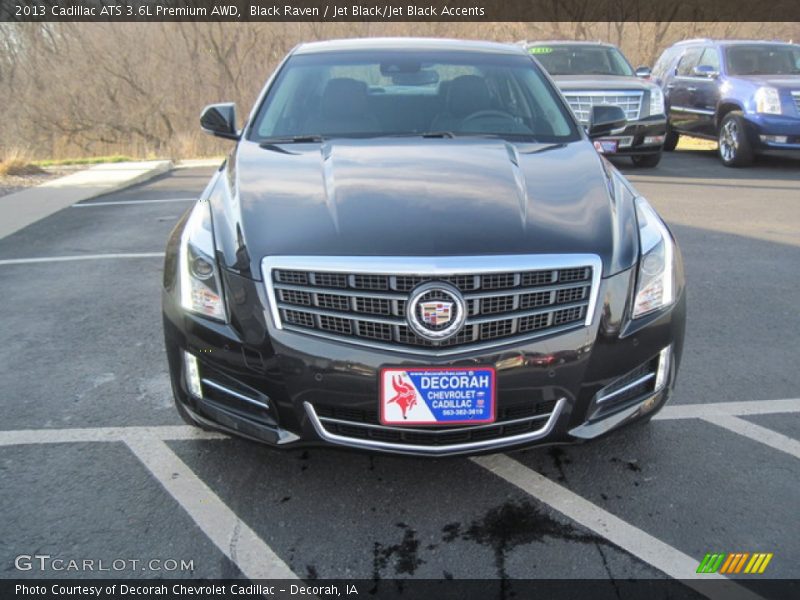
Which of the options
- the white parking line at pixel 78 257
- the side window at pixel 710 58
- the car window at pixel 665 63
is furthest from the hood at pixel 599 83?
the white parking line at pixel 78 257

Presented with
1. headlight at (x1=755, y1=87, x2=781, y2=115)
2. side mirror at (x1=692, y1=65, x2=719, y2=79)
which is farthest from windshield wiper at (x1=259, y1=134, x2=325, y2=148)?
side mirror at (x1=692, y1=65, x2=719, y2=79)

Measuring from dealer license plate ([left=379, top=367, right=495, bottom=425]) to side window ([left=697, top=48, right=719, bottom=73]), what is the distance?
37.5 feet

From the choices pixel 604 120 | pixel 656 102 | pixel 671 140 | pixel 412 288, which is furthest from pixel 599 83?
pixel 412 288

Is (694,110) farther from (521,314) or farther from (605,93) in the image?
(521,314)

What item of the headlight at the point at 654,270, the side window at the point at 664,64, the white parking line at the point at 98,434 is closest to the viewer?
the headlight at the point at 654,270

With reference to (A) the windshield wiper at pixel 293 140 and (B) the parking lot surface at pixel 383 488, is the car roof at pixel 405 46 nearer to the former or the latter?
(A) the windshield wiper at pixel 293 140

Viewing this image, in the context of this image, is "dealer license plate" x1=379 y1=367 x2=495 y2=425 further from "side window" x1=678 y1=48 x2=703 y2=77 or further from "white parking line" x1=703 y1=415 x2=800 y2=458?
"side window" x1=678 y1=48 x2=703 y2=77

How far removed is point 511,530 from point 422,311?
33.7 inches

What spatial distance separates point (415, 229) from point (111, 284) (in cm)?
382

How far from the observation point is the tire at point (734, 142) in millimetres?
11547

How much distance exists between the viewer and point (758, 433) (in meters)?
3.48

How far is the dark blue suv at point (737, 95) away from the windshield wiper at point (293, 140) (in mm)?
9232

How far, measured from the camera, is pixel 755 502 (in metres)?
2.95

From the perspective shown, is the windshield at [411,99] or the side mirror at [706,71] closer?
the windshield at [411,99]
